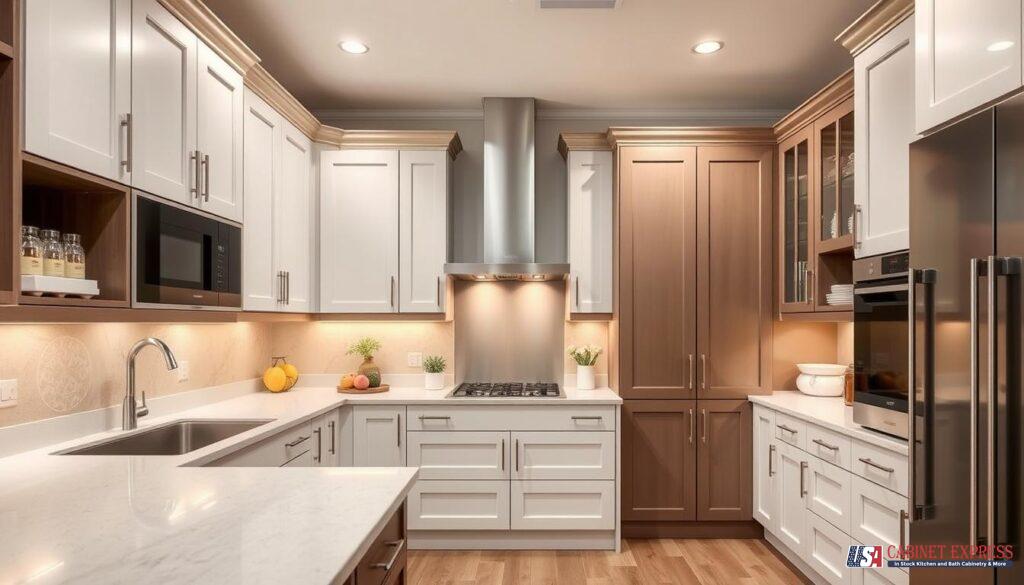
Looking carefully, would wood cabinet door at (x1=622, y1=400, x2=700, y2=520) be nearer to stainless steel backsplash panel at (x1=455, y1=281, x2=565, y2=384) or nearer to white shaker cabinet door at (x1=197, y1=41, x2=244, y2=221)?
stainless steel backsplash panel at (x1=455, y1=281, x2=565, y2=384)

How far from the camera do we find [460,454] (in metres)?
3.28

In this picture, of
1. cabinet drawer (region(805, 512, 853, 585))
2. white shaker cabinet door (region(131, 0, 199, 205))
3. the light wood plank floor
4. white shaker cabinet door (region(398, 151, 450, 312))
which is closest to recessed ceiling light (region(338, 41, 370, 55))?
white shaker cabinet door (region(398, 151, 450, 312))

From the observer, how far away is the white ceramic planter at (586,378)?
11.9ft

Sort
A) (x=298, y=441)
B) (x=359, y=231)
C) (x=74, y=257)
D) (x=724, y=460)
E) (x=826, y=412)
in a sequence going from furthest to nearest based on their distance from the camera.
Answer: (x=359, y=231) < (x=724, y=460) < (x=826, y=412) < (x=298, y=441) < (x=74, y=257)

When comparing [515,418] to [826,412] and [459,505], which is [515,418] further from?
[826,412]

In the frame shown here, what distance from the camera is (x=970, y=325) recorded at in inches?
56.6

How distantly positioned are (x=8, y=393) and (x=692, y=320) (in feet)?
10.4

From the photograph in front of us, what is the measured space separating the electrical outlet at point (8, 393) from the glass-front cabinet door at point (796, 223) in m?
3.46

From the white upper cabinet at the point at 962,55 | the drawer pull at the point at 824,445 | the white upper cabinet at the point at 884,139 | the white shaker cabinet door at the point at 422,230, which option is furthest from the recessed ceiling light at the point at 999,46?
the white shaker cabinet door at the point at 422,230

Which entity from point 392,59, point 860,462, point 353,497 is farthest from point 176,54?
point 860,462

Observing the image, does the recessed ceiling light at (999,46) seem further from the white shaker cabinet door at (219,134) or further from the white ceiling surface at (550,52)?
the white shaker cabinet door at (219,134)

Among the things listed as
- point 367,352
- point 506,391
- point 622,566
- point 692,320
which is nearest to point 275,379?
point 367,352

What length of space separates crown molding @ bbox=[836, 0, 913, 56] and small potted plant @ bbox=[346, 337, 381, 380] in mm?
3016

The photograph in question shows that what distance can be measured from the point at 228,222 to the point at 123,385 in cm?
80
